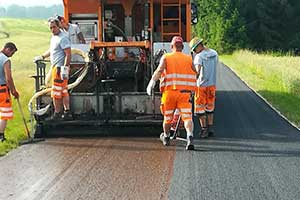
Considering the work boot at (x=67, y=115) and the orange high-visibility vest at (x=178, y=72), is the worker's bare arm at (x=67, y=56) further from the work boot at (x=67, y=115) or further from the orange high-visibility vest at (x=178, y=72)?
the orange high-visibility vest at (x=178, y=72)

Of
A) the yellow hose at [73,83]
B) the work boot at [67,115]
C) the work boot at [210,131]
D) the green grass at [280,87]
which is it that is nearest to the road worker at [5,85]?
the yellow hose at [73,83]

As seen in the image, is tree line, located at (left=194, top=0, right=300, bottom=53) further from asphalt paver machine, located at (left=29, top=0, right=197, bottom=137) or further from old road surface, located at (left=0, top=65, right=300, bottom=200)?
old road surface, located at (left=0, top=65, right=300, bottom=200)

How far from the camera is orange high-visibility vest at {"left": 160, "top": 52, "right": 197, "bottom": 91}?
10078mm

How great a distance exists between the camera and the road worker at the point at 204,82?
443 inches

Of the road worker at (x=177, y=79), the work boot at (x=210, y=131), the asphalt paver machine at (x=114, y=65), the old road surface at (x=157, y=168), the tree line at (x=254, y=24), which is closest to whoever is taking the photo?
the old road surface at (x=157, y=168)

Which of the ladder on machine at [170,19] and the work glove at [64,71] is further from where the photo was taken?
the ladder on machine at [170,19]

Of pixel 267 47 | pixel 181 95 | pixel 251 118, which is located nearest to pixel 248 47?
pixel 267 47

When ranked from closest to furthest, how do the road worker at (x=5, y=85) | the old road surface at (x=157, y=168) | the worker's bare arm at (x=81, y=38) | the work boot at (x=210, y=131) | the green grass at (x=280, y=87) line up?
the old road surface at (x=157, y=168)
the road worker at (x=5, y=85)
the work boot at (x=210, y=131)
the worker's bare arm at (x=81, y=38)
the green grass at (x=280, y=87)

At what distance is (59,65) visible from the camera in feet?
A: 36.9

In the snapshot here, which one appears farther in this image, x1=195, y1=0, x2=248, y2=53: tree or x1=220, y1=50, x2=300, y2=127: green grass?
x1=195, y1=0, x2=248, y2=53: tree

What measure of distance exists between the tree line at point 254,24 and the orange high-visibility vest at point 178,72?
172 feet

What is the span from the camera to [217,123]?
1295 centimetres

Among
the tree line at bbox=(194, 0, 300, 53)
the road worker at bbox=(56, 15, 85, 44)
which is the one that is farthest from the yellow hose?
the tree line at bbox=(194, 0, 300, 53)

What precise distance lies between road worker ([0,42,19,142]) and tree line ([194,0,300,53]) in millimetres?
52152
